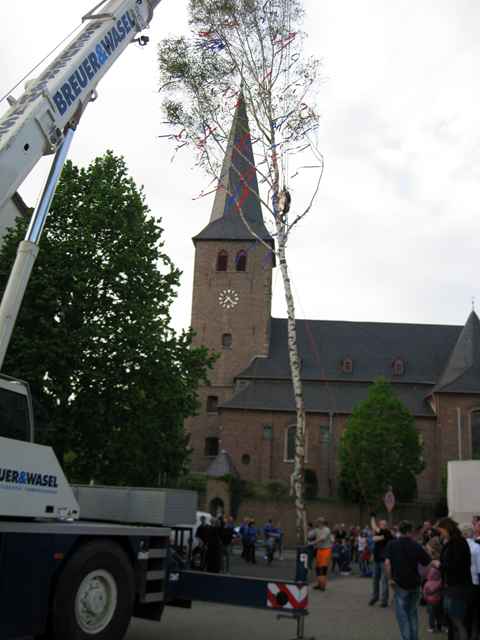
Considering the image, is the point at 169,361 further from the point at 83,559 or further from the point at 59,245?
the point at 83,559

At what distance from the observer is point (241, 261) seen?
174ft

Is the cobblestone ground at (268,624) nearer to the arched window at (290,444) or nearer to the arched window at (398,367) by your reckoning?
the arched window at (290,444)

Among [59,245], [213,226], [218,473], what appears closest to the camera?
[59,245]

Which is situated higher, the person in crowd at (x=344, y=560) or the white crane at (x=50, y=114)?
the white crane at (x=50, y=114)

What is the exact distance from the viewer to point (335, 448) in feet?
164

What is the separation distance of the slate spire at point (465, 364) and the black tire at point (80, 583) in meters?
43.8

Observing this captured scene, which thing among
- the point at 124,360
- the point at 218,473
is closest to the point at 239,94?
the point at 124,360

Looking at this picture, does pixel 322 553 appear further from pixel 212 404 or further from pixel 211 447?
pixel 212 404

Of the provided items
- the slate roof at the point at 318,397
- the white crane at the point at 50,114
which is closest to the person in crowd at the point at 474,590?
the white crane at the point at 50,114

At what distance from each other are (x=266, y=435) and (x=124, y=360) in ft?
103

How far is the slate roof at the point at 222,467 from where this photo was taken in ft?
147

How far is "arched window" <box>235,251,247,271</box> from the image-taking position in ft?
174

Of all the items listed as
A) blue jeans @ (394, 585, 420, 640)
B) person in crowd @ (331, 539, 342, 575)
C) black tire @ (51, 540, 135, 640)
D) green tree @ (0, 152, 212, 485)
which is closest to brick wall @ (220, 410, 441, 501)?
person in crowd @ (331, 539, 342, 575)

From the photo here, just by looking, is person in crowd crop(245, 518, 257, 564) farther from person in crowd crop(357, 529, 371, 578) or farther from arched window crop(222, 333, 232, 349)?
arched window crop(222, 333, 232, 349)
